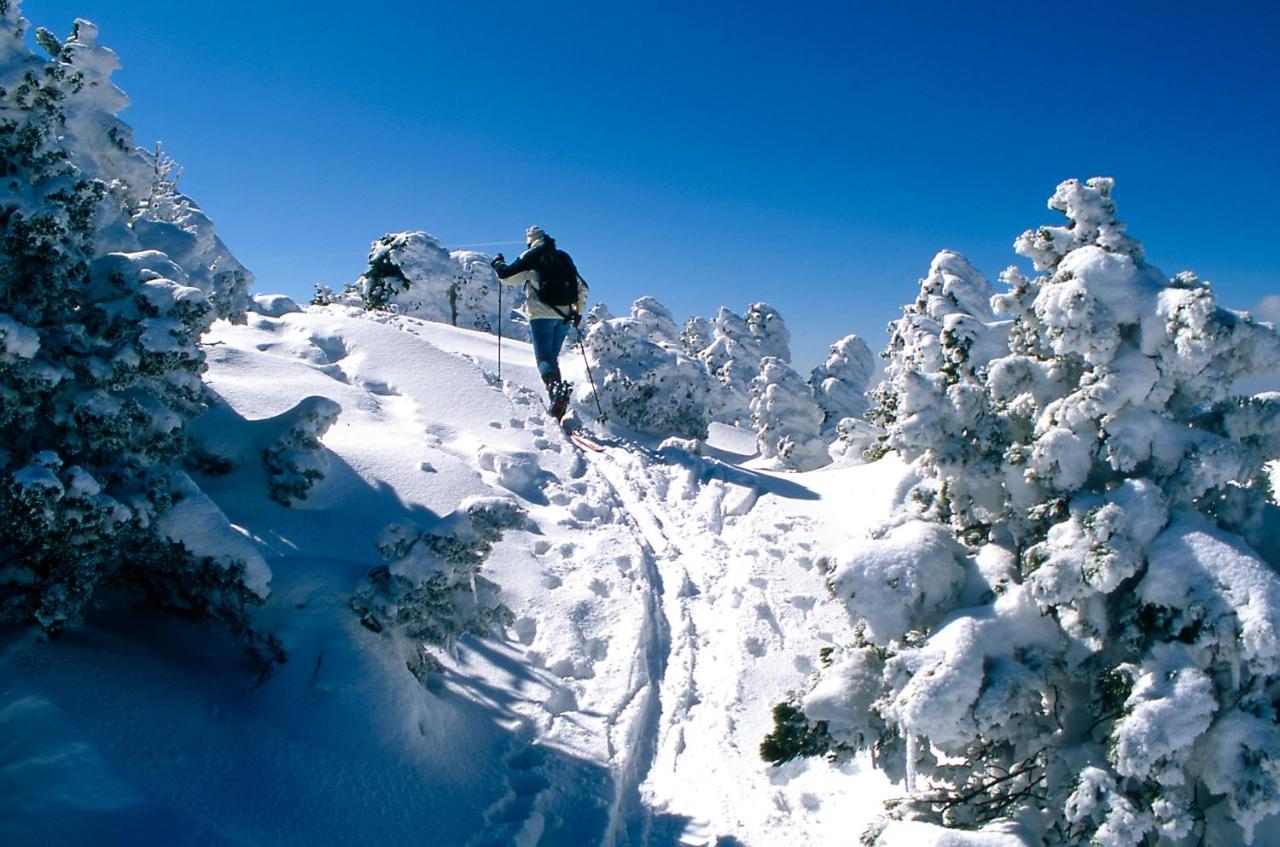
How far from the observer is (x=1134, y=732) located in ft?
11.7

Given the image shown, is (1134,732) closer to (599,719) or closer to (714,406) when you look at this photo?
(599,719)

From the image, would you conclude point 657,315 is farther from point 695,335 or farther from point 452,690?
point 452,690

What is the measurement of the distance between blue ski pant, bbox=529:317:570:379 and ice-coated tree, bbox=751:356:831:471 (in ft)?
43.1

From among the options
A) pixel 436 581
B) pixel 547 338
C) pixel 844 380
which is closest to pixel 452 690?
pixel 436 581

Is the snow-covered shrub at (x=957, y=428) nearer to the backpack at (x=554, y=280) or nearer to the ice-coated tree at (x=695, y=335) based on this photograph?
the backpack at (x=554, y=280)

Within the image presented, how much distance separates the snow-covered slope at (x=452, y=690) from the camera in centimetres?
400

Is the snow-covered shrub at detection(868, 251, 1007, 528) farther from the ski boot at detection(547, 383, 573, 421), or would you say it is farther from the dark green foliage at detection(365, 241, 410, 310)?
the dark green foliage at detection(365, 241, 410, 310)

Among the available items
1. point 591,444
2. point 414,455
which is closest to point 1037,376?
point 414,455

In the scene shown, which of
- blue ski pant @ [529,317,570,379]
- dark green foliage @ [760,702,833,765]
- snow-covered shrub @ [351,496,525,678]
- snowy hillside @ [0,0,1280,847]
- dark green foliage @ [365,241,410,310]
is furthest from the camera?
dark green foliage @ [365,241,410,310]

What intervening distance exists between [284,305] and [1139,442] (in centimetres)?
2015

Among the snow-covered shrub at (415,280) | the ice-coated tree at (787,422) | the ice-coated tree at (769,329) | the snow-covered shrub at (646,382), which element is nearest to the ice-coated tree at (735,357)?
the ice-coated tree at (769,329)

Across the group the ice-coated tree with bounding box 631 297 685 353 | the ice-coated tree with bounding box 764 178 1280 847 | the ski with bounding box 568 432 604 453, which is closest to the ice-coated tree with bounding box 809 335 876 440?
the ice-coated tree with bounding box 631 297 685 353

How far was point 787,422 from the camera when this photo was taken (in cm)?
2705

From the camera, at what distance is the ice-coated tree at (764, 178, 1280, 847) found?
11.9ft
